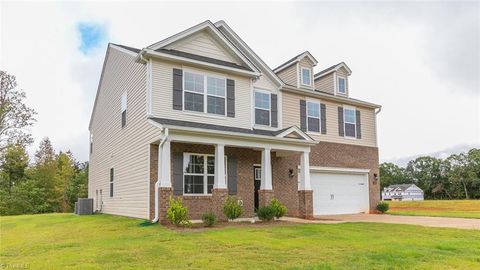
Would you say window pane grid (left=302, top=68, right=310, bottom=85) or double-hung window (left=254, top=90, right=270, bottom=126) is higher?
window pane grid (left=302, top=68, right=310, bottom=85)

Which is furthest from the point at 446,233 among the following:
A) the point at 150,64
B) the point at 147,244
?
the point at 150,64

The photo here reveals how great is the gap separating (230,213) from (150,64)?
5848mm

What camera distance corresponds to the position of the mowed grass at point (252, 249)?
650 centimetres

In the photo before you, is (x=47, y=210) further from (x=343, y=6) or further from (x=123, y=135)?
(x=343, y=6)

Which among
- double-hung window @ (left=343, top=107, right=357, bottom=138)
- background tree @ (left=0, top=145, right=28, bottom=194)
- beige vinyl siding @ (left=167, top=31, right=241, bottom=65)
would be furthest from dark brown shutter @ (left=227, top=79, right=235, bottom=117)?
background tree @ (left=0, top=145, right=28, bottom=194)

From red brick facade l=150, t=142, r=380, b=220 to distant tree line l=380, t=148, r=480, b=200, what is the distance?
46205 mm

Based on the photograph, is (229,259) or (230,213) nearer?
(229,259)

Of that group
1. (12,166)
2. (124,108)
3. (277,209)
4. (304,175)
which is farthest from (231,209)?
(12,166)

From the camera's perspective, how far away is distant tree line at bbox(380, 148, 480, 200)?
58.6 metres

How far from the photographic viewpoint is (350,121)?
2033 cm

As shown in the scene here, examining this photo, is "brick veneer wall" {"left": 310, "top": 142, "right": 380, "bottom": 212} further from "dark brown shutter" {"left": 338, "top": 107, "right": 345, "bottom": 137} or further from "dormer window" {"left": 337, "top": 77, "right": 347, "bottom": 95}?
"dormer window" {"left": 337, "top": 77, "right": 347, "bottom": 95}

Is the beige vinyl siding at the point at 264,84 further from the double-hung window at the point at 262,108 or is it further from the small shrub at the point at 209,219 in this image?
the small shrub at the point at 209,219

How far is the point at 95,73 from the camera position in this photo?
964 inches

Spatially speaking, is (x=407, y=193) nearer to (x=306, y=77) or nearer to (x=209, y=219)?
(x=306, y=77)
